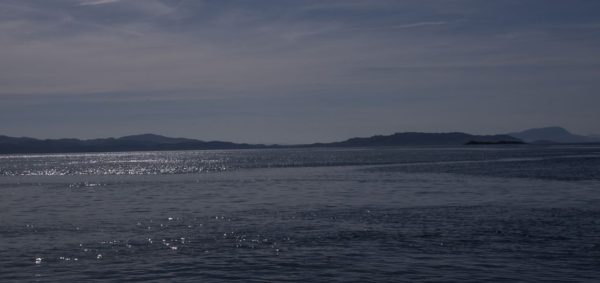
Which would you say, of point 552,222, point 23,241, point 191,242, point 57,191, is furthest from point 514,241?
point 57,191

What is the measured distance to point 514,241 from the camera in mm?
22703

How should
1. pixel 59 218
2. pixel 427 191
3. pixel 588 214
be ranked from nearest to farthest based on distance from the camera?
pixel 588 214 < pixel 59 218 < pixel 427 191

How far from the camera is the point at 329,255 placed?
68.0 ft

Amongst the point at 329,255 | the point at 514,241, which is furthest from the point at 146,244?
the point at 514,241

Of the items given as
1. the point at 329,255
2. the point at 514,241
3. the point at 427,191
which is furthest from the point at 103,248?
the point at 427,191

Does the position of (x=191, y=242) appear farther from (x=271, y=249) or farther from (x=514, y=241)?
(x=514, y=241)

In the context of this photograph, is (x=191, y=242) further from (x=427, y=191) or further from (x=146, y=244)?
(x=427, y=191)

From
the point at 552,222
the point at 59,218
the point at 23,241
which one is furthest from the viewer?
the point at 59,218

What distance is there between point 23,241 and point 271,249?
9.07m

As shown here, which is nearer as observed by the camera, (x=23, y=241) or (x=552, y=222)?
(x=23, y=241)

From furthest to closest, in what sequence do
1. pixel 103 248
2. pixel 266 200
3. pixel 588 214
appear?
1. pixel 266 200
2. pixel 588 214
3. pixel 103 248

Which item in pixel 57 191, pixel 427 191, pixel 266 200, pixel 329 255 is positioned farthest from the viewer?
pixel 57 191

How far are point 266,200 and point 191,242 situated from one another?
16252mm

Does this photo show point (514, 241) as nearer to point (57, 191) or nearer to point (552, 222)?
point (552, 222)
